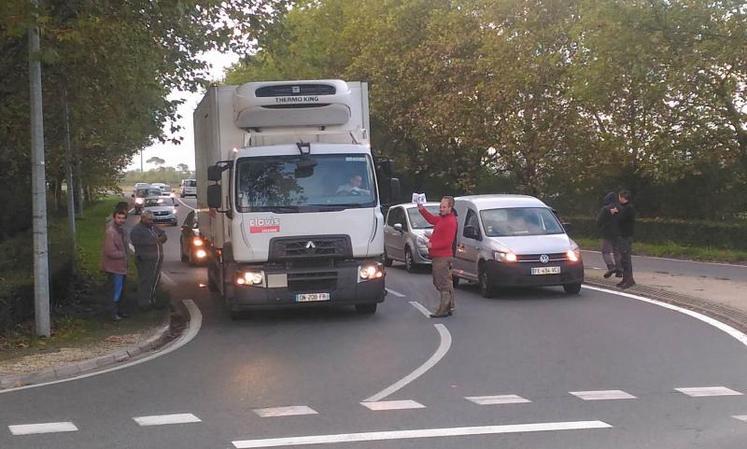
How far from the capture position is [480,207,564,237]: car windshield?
16.1 m

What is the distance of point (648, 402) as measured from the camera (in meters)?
7.64

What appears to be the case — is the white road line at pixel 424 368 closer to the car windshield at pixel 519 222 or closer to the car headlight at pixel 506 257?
the car headlight at pixel 506 257

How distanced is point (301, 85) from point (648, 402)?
7.73 meters

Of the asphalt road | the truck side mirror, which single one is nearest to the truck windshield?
the truck side mirror

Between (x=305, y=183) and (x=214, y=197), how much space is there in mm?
1386

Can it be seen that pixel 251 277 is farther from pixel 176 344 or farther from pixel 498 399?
pixel 498 399

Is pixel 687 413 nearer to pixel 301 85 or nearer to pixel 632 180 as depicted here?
pixel 301 85

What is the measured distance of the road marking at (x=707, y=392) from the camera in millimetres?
7930

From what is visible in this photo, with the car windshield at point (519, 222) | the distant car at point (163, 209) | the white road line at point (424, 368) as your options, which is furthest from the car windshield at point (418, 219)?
the distant car at point (163, 209)

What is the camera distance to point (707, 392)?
315 inches

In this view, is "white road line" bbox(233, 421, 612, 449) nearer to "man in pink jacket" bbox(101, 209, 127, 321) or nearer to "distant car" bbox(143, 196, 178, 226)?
"man in pink jacket" bbox(101, 209, 127, 321)

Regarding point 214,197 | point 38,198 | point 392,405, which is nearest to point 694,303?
point 214,197

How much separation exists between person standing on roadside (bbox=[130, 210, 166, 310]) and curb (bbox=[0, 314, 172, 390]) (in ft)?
7.67

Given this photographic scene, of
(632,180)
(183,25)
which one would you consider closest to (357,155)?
(183,25)
